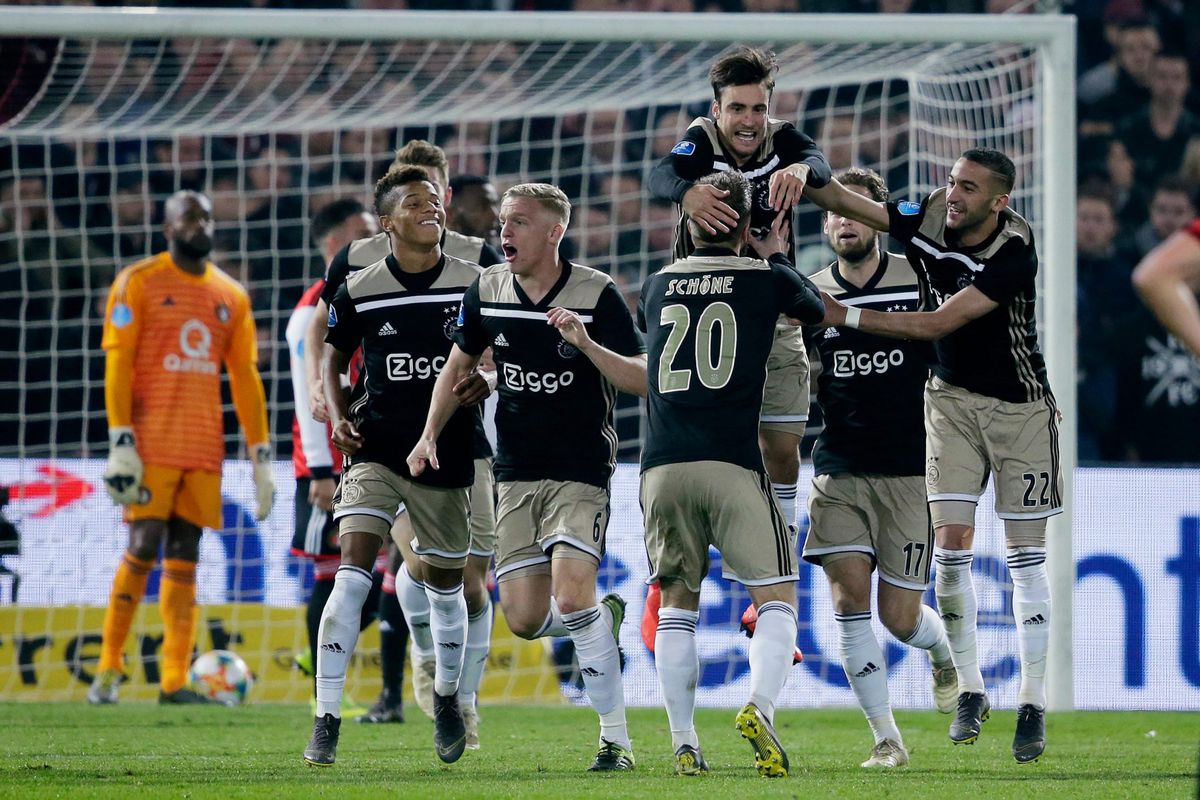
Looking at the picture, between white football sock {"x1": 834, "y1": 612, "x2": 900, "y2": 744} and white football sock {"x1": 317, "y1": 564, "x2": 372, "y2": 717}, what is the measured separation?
1.80 meters

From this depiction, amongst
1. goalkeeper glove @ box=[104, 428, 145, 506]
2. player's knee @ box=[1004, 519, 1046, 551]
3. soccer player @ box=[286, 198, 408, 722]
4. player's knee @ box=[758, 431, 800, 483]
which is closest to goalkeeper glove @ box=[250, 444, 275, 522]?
soccer player @ box=[286, 198, 408, 722]

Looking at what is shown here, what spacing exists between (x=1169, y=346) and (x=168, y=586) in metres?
6.60

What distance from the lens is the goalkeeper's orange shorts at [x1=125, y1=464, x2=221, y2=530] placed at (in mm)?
9133

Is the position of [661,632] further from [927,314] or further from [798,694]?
[798,694]

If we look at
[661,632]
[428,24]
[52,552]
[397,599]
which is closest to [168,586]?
[52,552]

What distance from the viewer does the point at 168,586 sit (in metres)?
9.05

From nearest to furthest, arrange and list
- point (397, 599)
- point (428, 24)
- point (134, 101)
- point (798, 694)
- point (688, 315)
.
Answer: point (688, 315)
point (397, 599)
point (428, 24)
point (798, 694)
point (134, 101)

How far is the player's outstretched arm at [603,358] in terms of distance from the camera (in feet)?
18.5

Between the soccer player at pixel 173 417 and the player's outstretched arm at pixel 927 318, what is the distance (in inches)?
166

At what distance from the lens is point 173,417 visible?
30.5 feet

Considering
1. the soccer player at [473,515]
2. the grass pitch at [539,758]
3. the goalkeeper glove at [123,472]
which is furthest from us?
the goalkeeper glove at [123,472]

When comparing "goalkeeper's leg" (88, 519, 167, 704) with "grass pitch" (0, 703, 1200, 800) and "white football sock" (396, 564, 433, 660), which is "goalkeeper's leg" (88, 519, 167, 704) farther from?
"white football sock" (396, 564, 433, 660)

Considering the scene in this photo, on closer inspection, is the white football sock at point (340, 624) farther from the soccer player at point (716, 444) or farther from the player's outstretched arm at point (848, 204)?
the player's outstretched arm at point (848, 204)

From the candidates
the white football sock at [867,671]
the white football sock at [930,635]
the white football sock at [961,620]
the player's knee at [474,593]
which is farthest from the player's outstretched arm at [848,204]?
the player's knee at [474,593]
